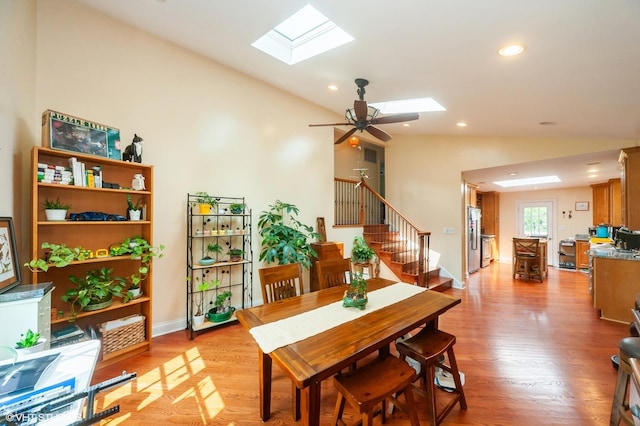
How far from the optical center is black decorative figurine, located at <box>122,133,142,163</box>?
8.64 feet

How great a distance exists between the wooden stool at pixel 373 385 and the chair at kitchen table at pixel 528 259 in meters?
6.07

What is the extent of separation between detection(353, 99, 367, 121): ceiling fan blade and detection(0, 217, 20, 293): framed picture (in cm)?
299

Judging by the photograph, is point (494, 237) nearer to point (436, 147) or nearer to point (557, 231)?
point (557, 231)

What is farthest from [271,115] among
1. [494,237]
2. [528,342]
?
[494,237]

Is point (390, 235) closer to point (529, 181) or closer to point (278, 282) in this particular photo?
point (278, 282)

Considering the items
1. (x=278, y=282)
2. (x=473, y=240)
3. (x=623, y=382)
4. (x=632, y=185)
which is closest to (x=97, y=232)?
(x=278, y=282)

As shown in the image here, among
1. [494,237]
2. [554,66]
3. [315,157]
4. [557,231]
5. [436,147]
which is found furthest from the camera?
[494,237]

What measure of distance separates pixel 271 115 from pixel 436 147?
355cm

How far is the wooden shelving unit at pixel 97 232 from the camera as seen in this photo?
231 cm

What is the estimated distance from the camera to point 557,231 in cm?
780

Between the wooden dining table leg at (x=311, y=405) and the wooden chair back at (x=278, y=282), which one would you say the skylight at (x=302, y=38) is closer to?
the wooden chair back at (x=278, y=282)

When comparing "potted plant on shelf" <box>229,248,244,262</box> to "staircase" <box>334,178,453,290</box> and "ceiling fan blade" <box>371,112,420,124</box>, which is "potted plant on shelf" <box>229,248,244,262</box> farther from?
"staircase" <box>334,178,453,290</box>

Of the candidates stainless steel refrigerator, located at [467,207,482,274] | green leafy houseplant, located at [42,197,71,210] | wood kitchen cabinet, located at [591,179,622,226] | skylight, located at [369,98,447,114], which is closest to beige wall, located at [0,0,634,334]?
green leafy houseplant, located at [42,197,71,210]

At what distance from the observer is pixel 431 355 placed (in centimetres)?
169
